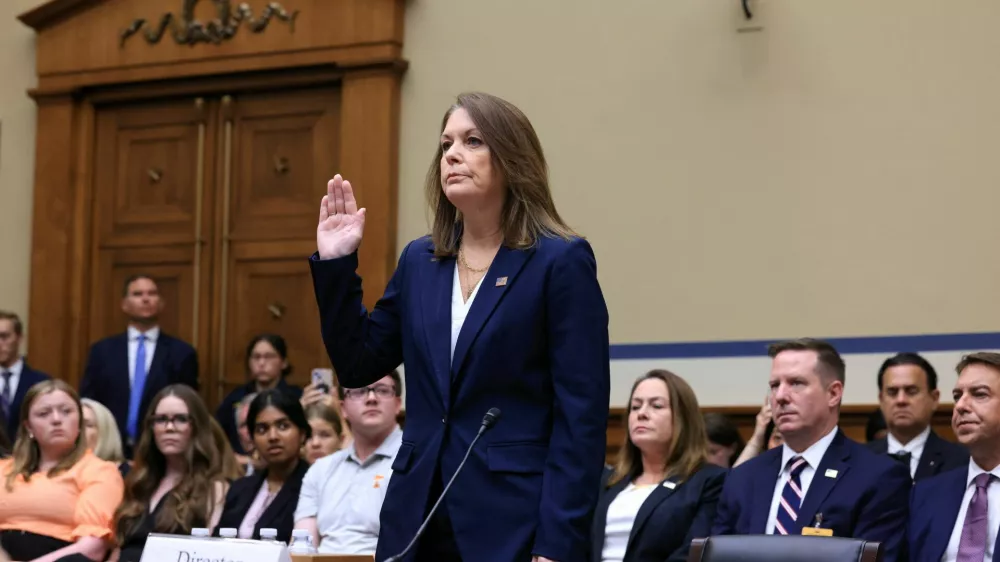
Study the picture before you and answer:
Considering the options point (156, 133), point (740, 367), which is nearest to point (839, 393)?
point (740, 367)

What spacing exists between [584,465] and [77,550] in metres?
3.64

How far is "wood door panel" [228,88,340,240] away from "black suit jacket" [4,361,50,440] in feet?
4.57

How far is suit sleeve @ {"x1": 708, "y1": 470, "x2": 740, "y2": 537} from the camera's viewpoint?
4.60 metres

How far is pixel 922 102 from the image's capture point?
263 inches

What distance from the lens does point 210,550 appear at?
297cm

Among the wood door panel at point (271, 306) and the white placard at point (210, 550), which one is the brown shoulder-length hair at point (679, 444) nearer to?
the white placard at point (210, 550)

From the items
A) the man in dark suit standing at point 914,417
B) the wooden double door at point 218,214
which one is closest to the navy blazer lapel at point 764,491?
the man in dark suit standing at point 914,417

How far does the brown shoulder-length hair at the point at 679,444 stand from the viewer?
506 cm

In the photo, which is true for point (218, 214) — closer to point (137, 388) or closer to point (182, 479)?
point (137, 388)

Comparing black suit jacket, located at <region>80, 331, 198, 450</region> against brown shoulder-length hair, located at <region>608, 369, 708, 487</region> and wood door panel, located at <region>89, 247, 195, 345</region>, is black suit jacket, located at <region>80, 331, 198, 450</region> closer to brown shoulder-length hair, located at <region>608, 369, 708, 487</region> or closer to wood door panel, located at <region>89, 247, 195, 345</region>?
wood door panel, located at <region>89, 247, 195, 345</region>

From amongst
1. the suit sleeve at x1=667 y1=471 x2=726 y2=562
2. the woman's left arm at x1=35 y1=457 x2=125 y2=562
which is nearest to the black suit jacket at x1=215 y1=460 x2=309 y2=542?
the woman's left arm at x1=35 y1=457 x2=125 y2=562

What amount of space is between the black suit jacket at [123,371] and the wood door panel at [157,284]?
561 mm

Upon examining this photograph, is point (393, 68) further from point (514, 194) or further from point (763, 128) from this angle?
point (514, 194)

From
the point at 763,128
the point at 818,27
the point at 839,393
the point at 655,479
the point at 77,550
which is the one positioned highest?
the point at 818,27
